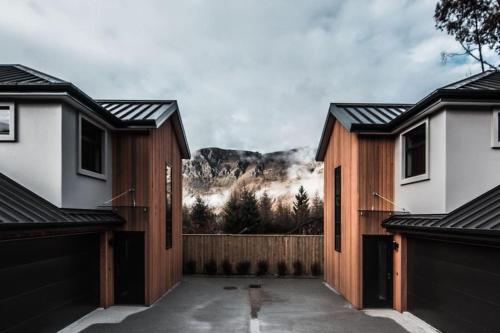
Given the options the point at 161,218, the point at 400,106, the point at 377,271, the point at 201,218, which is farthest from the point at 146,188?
the point at 201,218

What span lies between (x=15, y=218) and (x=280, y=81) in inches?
1341

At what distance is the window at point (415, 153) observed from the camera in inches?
331

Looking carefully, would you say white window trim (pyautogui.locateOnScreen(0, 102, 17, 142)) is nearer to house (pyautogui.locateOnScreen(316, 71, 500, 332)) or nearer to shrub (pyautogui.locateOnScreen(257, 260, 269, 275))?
house (pyautogui.locateOnScreen(316, 71, 500, 332))

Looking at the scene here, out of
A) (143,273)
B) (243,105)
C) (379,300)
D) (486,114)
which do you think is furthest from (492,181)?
(243,105)

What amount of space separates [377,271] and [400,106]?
557 cm

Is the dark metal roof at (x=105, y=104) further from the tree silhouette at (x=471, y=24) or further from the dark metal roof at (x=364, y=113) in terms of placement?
the tree silhouette at (x=471, y=24)

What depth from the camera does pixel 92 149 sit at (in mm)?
9211

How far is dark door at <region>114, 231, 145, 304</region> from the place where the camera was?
9.63 m

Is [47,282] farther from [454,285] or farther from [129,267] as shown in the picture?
[454,285]

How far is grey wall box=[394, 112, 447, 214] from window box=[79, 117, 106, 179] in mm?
7935

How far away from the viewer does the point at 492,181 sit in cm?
759

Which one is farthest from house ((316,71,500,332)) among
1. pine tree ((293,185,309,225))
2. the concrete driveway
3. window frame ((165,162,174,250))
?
pine tree ((293,185,309,225))

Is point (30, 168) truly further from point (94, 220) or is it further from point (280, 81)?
point (280, 81)

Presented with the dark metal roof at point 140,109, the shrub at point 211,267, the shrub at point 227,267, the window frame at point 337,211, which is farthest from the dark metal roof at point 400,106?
the shrub at point 211,267
